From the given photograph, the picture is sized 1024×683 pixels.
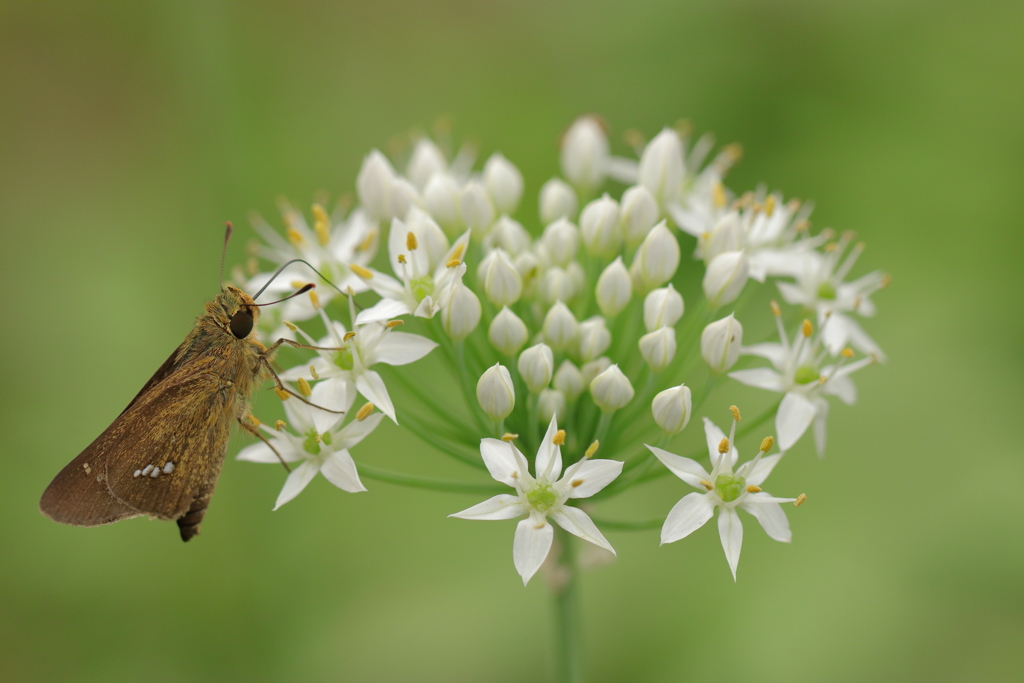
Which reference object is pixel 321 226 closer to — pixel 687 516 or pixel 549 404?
pixel 549 404

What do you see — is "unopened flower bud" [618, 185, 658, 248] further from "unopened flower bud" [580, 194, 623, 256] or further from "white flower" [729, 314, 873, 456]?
"white flower" [729, 314, 873, 456]

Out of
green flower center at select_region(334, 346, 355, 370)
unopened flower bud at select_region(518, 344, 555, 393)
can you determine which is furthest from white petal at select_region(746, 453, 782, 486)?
green flower center at select_region(334, 346, 355, 370)

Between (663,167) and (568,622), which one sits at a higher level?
(663,167)

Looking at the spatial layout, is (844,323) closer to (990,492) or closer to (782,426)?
(782,426)

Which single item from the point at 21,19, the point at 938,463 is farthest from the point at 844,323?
the point at 21,19

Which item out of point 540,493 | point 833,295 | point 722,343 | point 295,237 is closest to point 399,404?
point 295,237
